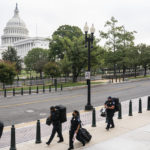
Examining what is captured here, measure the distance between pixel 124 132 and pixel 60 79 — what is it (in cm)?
3395

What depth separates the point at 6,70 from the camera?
103ft

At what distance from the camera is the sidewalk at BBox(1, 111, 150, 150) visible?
8383 mm

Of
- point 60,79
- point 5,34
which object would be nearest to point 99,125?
point 60,79

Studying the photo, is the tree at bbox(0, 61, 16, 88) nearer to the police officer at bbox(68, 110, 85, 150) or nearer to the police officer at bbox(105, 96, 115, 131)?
the police officer at bbox(105, 96, 115, 131)

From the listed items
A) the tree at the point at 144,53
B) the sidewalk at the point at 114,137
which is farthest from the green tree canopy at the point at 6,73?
the tree at the point at 144,53

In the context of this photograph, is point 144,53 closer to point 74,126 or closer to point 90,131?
point 90,131

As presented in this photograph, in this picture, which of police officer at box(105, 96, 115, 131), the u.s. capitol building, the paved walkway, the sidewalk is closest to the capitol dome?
Result: the u.s. capitol building

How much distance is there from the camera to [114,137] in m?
9.47

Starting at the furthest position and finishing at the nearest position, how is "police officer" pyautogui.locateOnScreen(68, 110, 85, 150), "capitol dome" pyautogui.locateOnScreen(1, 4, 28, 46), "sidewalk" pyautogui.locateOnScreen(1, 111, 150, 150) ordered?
"capitol dome" pyautogui.locateOnScreen(1, 4, 28, 46)
"sidewalk" pyautogui.locateOnScreen(1, 111, 150, 150)
"police officer" pyautogui.locateOnScreen(68, 110, 85, 150)

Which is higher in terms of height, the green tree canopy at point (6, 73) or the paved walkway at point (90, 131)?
the green tree canopy at point (6, 73)

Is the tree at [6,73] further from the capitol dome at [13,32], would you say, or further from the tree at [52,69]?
the capitol dome at [13,32]

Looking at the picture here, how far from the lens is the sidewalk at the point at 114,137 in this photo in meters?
8.38

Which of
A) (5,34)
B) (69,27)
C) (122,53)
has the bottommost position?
(122,53)

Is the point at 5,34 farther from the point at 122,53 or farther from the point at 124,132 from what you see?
the point at 124,132
